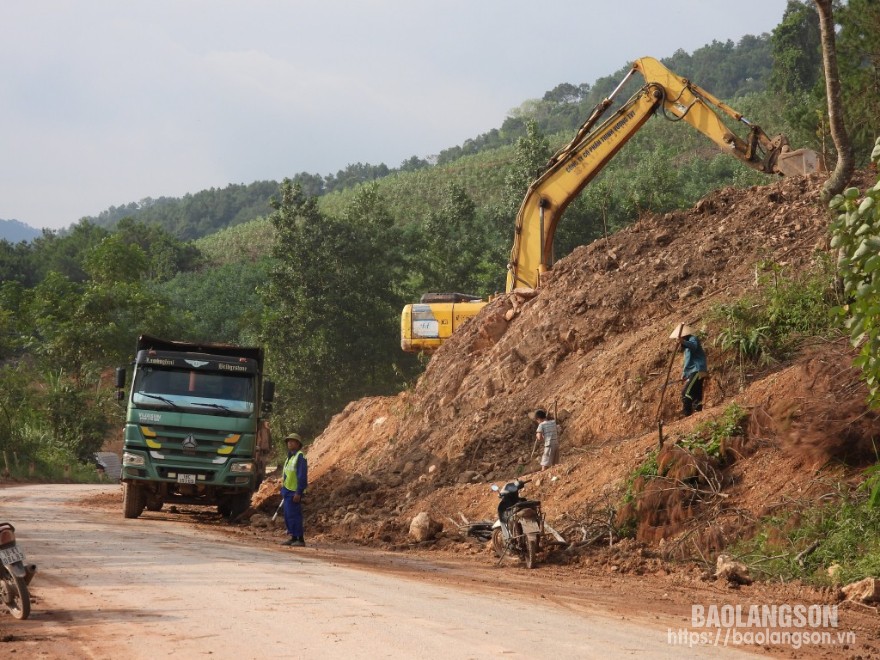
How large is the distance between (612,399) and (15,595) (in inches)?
454

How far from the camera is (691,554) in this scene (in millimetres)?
12547

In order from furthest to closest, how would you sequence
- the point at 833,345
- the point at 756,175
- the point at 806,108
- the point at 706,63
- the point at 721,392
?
the point at 706,63 → the point at 756,175 → the point at 806,108 → the point at 721,392 → the point at 833,345

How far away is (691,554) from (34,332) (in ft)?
198

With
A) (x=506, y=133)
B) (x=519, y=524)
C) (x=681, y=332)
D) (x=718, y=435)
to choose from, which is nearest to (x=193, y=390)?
(x=519, y=524)

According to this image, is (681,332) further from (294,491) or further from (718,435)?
(294,491)

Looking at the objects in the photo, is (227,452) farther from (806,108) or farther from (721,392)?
(806,108)

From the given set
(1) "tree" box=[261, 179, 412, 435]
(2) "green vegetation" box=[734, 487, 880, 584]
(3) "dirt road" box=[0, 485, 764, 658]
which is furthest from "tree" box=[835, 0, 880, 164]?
(3) "dirt road" box=[0, 485, 764, 658]

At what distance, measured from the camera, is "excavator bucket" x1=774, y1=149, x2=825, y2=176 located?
2117 cm

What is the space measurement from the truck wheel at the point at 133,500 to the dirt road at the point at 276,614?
5.73m

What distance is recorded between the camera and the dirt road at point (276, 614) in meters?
7.29

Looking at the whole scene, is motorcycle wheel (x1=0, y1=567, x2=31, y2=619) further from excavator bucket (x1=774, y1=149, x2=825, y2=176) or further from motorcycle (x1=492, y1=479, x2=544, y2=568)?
excavator bucket (x1=774, y1=149, x2=825, y2=176)

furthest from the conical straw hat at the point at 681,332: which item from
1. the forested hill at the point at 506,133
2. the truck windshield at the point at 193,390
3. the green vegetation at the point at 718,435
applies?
the forested hill at the point at 506,133

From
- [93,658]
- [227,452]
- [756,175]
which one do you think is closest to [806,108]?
[756,175]

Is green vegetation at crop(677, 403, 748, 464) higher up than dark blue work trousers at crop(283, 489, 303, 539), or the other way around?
green vegetation at crop(677, 403, 748, 464)
